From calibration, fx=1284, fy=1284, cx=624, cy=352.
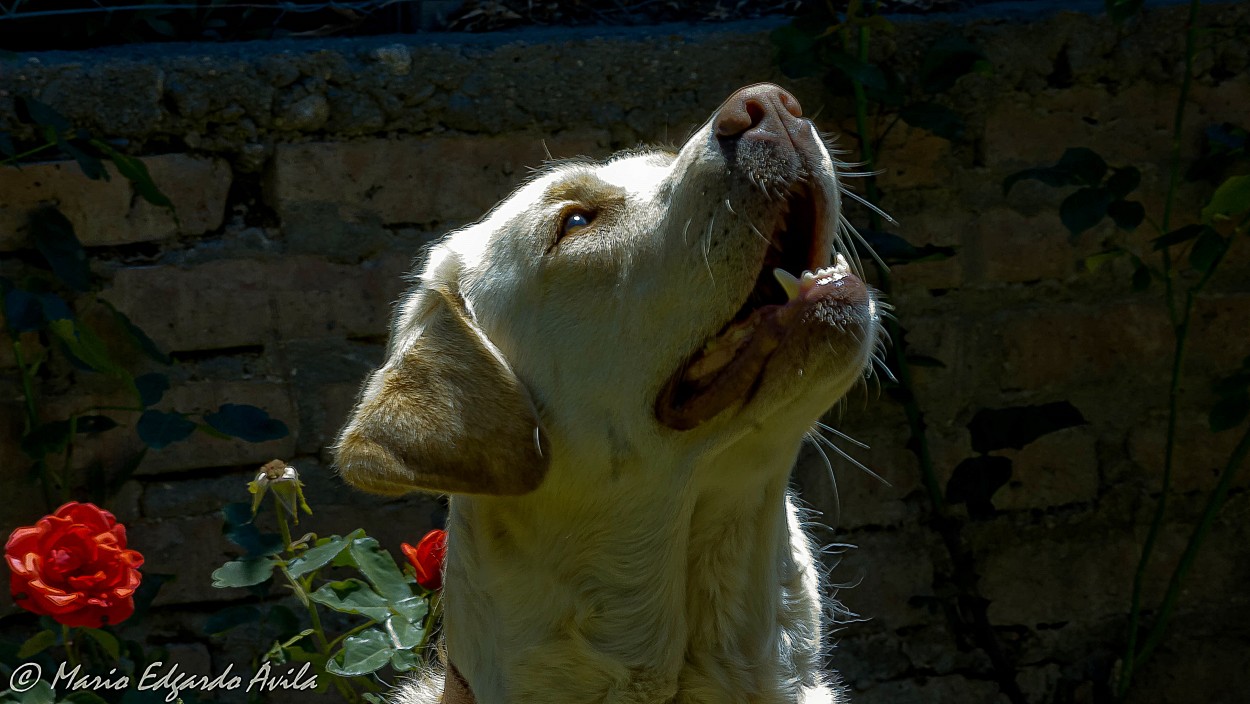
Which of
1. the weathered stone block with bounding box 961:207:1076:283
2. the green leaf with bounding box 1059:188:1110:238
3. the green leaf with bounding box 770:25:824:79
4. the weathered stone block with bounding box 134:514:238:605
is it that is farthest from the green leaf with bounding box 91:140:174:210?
the green leaf with bounding box 1059:188:1110:238

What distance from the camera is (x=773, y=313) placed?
182cm

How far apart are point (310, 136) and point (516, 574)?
62.9 inches

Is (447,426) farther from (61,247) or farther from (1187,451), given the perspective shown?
(1187,451)

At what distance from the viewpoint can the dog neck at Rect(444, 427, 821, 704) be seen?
1.99 m

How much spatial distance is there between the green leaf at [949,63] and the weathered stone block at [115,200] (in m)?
1.79

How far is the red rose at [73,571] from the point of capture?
7.81 feet

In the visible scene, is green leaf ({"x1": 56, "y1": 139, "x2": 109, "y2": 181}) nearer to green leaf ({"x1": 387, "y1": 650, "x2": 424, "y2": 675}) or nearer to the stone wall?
the stone wall

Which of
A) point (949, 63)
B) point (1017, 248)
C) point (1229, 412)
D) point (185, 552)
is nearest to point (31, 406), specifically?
point (185, 552)

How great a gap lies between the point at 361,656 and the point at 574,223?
1062 mm

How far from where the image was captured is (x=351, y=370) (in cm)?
328

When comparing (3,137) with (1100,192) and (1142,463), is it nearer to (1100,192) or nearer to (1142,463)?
(1100,192)

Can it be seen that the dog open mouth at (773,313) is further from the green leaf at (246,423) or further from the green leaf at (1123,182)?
the green leaf at (1123,182)

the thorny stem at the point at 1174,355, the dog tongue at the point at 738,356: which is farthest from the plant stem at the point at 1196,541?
the dog tongue at the point at 738,356

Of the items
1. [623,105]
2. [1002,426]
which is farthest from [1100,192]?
[623,105]
